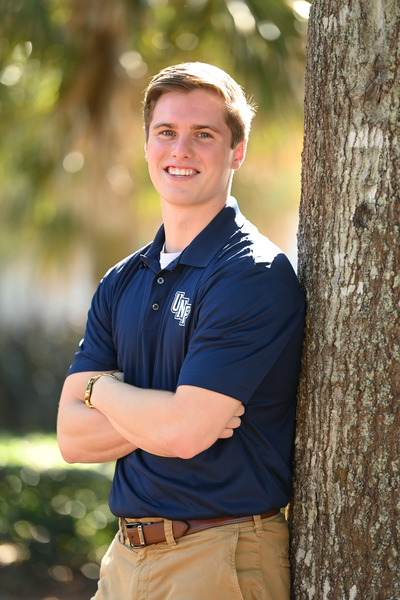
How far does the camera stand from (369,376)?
6.10ft

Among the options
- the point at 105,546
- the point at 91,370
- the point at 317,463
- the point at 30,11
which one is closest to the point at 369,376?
the point at 317,463

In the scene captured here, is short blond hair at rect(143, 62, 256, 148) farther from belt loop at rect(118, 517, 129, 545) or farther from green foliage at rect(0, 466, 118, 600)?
green foliage at rect(0, 466, 118, 600)

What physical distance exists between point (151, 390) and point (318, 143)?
944 mm

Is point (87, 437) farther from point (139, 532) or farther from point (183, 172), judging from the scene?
point (183, 172)

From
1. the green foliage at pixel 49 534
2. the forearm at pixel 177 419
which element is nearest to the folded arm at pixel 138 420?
the forearm at pixel 177 419

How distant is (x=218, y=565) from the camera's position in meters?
1.88

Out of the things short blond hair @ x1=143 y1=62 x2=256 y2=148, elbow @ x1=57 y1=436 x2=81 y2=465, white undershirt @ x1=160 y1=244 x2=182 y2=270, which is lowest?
elbow @ x1=57 y1=436 x2=81 y2=465

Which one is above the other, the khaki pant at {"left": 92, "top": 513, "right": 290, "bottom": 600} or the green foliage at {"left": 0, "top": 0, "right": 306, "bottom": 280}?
the green foliage at {"left": 0, "top": 0, "right": 306, "bottom": 280}

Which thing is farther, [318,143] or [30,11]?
[30,11]

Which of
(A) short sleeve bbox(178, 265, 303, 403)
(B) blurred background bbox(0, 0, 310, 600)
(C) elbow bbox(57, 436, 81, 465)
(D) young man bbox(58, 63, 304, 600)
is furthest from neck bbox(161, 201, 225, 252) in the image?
(B) blurred background bbox(0, 0, 310, 600)

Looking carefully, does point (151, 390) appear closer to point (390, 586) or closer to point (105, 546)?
point (390, 586)

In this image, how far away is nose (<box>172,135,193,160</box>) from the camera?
225 centimetres

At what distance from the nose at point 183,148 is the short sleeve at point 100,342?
548 mm

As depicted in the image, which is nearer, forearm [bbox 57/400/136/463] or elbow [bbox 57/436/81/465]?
forearm [bbox 57/400/136/463]
